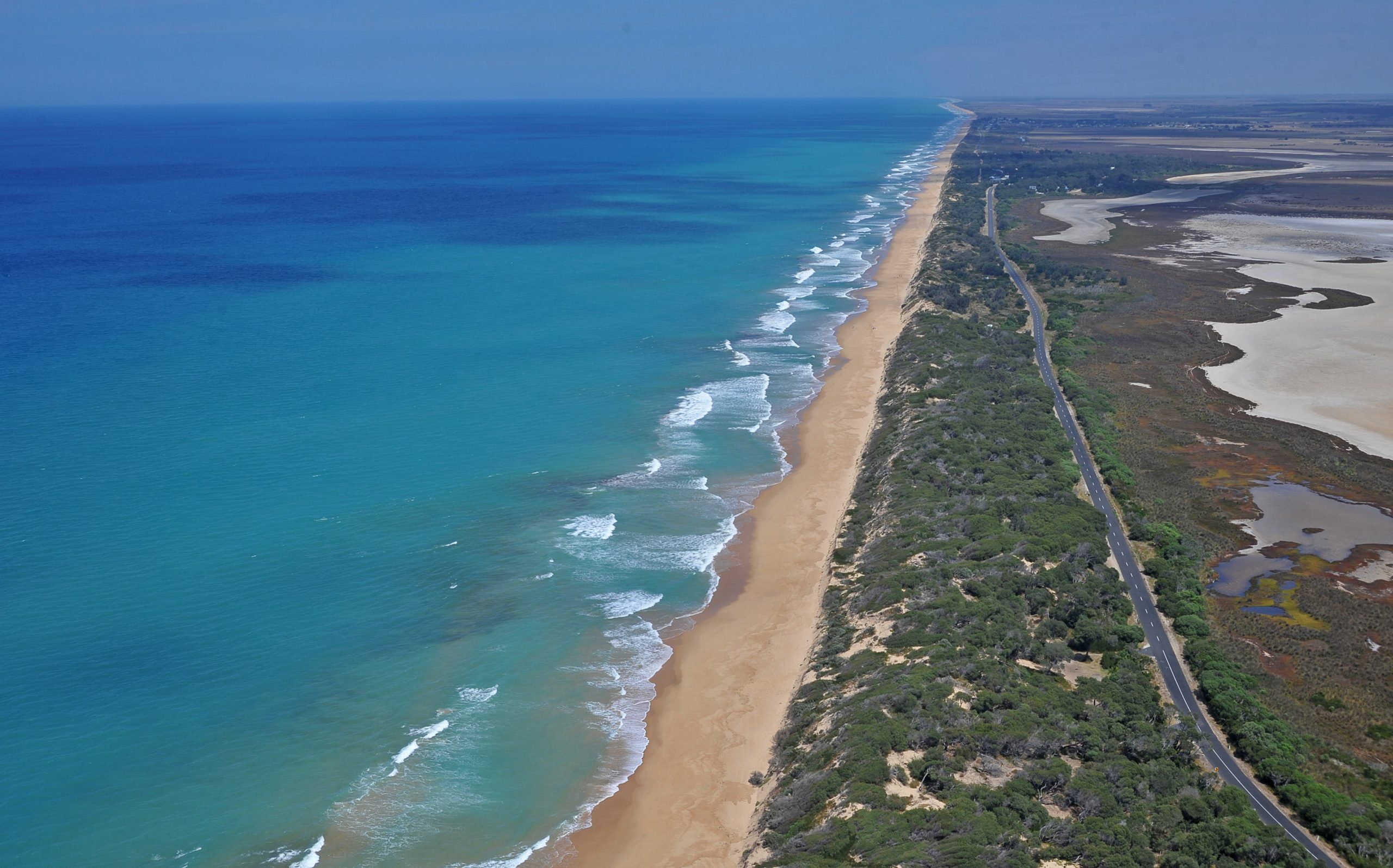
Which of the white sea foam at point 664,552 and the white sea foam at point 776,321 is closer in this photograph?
the white sea foam at point 664,552

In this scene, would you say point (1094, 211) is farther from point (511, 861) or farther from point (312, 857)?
point (312, 857)

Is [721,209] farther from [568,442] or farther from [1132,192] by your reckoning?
[568,442]

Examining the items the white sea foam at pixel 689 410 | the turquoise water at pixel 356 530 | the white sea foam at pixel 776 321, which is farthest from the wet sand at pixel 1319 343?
the white sea foam at pixel 689 410

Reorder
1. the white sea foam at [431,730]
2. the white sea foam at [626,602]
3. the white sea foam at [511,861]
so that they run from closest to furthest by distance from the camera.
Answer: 1. the white sea foam at [511,861]
2. the white sea foam at [431,730]
3. the white sea foam at [626,602]

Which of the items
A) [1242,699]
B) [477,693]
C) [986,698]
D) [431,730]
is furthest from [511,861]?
[1242,699]

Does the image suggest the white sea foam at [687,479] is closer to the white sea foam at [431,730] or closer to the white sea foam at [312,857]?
the white sea foam at [312,857]
